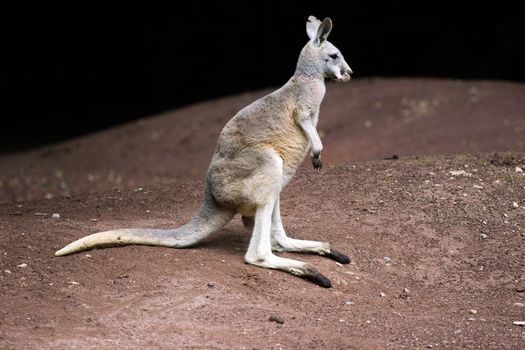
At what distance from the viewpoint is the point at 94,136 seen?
1536 centimetres

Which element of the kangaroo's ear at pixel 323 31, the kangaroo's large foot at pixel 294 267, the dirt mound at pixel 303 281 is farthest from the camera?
the kangaroo's ear at pixel 323 31

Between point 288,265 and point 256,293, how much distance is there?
0.45 metres

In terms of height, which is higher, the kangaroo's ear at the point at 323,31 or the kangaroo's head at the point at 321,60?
the kangaroo's ear at the point at 323,31

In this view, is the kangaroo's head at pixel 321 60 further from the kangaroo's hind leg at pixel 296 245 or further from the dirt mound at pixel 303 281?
the dirt mound at pixel 303 281

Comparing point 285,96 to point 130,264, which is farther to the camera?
point 285,96

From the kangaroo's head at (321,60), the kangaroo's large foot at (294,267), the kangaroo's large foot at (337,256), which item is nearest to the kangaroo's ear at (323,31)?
the kangaroo's head at (321,60)

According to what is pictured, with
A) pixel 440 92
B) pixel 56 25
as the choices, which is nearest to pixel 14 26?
pixel 56 25

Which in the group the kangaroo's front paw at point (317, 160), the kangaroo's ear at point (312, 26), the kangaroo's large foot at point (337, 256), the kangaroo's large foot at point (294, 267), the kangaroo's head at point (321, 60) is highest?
the kangaroo's ear at point (312, 26)

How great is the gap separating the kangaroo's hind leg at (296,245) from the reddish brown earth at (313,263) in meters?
0.08

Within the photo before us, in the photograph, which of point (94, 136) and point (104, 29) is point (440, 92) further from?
point (104, 29)

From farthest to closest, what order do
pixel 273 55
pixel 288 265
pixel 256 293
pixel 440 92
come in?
pixel 273 55, pixel 440 92, pixel 288 265, pixel 256 293

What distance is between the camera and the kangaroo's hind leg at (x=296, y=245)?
20.2ft

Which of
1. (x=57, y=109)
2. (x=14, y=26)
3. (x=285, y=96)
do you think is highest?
(x=285, y=96)

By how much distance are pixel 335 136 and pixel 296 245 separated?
6.68 metres
